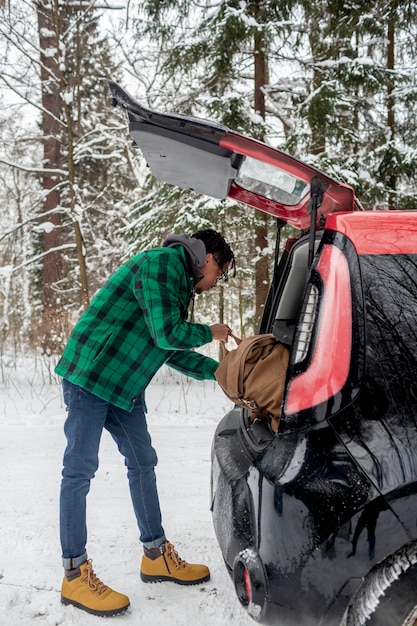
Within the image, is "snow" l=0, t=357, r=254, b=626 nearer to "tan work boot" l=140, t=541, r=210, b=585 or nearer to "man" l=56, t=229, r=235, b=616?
"tan work boot" l=140, t=541, r=210, b=585

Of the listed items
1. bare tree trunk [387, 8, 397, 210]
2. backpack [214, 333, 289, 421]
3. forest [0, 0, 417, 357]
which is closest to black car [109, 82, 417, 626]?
backpack [214, 333, 289, 421]

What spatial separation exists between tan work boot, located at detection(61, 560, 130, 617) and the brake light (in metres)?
1.50

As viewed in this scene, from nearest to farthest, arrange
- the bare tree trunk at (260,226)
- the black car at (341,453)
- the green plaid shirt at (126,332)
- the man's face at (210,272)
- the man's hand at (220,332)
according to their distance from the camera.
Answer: the black car at (341,453) → the green plaid shirt at (126,332) → the man's hand at (220,332) → the man's face at (210,272) → the bare tree trunk at (260,226)

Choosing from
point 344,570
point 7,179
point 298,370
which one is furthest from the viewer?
point 7,179

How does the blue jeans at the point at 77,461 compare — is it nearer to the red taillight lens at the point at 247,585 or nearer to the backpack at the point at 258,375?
the backpack at the point at 258,375

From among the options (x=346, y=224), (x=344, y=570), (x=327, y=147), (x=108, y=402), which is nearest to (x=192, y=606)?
(x=108, y=402)

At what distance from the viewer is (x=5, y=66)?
966 cm

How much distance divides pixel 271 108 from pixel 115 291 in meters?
8.06

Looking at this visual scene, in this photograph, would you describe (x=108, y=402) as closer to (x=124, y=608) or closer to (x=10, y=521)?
(x=124, y=608)

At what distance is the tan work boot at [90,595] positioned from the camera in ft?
8.11

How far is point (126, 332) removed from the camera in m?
2.55

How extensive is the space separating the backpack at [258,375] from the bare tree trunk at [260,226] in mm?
6870

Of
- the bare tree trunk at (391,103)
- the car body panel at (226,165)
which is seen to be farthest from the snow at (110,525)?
the bare tree trunk at (391,103)

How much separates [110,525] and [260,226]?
6.24 metres
